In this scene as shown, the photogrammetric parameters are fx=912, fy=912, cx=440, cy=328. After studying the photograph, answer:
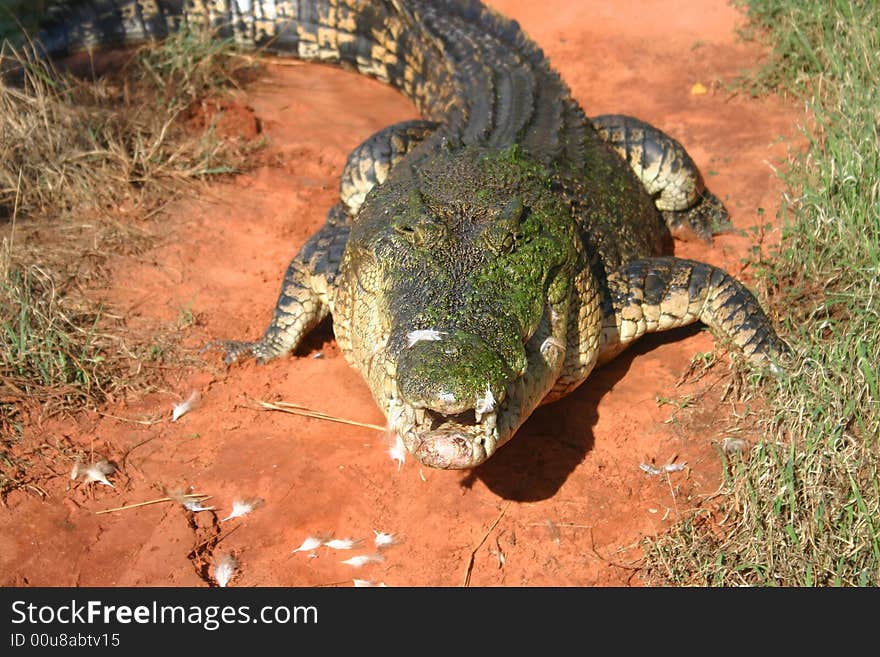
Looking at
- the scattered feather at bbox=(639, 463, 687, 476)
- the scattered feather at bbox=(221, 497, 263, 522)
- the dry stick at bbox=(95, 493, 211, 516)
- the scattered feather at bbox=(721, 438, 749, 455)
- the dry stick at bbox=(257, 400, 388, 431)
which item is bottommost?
the dry stick at bbox=(95, 493, 211, 516)

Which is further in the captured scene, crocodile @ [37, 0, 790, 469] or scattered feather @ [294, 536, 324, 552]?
scattered feather @ [294, 536, 324, 552]

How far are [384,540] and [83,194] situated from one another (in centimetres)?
270

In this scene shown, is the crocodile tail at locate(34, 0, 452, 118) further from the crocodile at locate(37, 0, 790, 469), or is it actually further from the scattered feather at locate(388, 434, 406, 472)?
the scattered feather at locate(388, 434, 406, 472)

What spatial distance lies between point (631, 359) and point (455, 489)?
108cm

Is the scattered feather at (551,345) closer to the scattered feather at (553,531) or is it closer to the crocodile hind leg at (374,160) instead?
the scattered feather at (553,531)

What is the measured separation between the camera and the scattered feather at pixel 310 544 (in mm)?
3322

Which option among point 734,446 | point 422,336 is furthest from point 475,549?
point 734,446

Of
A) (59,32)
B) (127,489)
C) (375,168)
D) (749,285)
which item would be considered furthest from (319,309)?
(59,32)

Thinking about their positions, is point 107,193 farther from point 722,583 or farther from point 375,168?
point 722,583

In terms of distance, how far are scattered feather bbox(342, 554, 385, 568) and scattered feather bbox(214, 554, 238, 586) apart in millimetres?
400

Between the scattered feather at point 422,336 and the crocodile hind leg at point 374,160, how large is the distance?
6.17 ft

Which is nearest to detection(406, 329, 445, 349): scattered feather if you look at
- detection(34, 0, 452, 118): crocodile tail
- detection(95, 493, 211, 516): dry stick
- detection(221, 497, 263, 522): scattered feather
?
detection(221, 497, 263, 522): scattered feather

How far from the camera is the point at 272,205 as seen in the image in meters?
5.16

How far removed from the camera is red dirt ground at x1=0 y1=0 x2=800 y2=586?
3.26 meters
